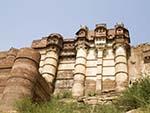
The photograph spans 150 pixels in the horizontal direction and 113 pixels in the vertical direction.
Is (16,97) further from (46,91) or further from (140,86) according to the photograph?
(140,86)

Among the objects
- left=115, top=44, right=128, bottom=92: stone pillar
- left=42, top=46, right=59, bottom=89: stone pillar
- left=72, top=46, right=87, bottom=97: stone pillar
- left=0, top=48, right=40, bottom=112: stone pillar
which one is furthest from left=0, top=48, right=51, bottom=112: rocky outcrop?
left=115, top=44, right=128, bottom=92: stone pillar

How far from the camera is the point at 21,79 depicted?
1018cm

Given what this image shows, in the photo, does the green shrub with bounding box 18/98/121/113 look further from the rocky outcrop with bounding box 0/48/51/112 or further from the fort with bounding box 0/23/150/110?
the fort with bounding box 0/23/150/110

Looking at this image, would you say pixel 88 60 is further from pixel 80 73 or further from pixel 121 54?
pixel 121 54

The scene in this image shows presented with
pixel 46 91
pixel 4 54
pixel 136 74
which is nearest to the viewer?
pixel 46 91

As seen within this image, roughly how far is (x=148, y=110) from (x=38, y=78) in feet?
16.8

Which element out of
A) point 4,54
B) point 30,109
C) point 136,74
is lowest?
point 30,109

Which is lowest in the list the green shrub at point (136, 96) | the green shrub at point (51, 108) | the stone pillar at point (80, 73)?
the green shrub at point (51, 108)

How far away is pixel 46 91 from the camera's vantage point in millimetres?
12078

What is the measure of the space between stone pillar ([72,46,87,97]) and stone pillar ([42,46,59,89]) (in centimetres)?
127

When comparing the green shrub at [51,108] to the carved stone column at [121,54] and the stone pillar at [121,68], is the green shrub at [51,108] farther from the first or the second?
the carved stone column at [121,54]

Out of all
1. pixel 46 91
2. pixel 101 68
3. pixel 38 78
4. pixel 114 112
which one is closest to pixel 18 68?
pixel 38 78

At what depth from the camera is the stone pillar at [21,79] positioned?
9.59m

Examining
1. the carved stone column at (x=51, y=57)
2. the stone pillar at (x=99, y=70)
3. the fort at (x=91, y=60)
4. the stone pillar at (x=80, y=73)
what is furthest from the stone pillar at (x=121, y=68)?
the carved stone column at (x=51, y=57)
